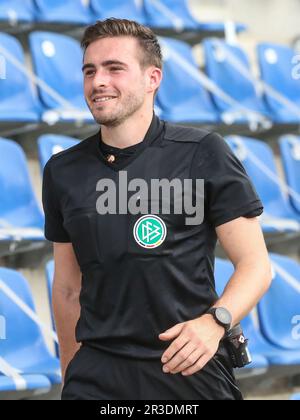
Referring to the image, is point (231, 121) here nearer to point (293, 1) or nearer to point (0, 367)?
point (293, 1)

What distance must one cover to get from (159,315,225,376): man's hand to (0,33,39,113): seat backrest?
2.50m

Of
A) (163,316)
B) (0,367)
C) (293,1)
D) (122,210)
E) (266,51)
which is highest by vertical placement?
(293,1)

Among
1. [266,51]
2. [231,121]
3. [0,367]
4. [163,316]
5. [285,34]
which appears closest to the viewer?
[163,316]

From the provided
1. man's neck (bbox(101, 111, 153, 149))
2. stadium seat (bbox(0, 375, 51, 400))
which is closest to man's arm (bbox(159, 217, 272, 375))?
man's neck (bbox(101, 111, 153, 149))

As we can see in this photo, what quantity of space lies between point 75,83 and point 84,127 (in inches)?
12.8

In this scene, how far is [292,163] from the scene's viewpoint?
4.47m

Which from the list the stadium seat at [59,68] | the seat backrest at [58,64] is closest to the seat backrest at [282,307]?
the stadium seat at [59,68]

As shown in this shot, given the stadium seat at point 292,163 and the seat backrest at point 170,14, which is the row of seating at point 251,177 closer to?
the stadium seat at point 292,163

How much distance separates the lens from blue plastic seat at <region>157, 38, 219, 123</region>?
4.70 m

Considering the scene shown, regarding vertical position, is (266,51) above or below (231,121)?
above

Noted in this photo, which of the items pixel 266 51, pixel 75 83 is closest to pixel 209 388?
pixel 75 83

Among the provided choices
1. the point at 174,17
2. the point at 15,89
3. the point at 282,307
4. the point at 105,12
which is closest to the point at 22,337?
the point at 282,307
